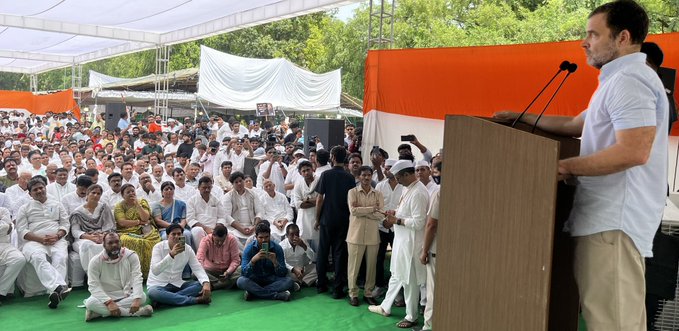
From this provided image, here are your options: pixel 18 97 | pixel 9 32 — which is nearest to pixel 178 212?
pixel 9 32

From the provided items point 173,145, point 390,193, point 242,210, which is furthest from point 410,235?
point 173,145

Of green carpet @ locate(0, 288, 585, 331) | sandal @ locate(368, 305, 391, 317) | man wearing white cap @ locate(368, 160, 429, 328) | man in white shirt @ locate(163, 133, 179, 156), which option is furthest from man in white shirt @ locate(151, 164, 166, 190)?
man wearing white cap @ locate(368, 160, 429, 328)

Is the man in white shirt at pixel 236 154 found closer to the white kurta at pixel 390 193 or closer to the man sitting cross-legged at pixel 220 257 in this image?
the man sitting cross-legged at pixel 220 257

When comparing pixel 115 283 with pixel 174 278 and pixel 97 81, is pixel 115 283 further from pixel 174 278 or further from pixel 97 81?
pixel 97 81

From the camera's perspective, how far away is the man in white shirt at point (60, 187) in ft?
24.3

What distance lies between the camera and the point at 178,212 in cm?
738

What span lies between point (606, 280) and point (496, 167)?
405 millimetres

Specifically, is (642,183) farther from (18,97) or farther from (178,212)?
(18,97)

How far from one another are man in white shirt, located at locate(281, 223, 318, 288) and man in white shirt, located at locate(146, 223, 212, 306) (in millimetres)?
1081

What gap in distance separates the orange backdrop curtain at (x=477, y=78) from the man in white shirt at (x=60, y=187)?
390cm

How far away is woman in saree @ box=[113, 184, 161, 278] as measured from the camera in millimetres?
6703

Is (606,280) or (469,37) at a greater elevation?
(469,37)

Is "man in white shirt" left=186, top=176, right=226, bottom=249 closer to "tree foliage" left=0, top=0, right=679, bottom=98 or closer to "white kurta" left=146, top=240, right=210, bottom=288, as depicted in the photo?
"white kurta" left=146, top=240, right=210, bottom=288

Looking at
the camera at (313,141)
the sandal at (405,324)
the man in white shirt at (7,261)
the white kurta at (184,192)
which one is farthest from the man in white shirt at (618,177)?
the camera at (313,141)
